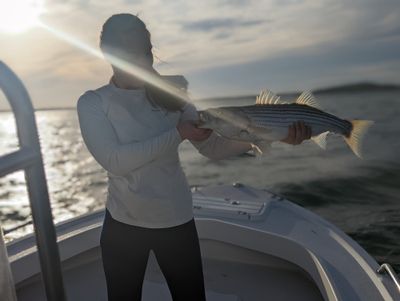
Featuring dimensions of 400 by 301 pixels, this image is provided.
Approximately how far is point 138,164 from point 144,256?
0.57 metres

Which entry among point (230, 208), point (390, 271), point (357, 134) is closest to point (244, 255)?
point (230, 208)

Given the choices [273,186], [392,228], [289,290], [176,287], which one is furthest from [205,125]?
[273,186]

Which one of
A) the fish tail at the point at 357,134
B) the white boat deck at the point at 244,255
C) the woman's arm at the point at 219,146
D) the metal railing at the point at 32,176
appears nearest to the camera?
the metal railing at the point at 32,176

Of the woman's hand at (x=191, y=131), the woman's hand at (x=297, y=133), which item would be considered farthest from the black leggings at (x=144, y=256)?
the woman's hand at (x=297, y=133)

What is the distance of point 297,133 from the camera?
2.76 metres

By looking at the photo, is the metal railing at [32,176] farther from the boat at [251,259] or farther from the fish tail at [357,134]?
the fish tail at [357,134]

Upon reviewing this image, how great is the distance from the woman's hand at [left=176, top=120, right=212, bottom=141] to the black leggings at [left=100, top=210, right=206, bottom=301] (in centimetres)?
48

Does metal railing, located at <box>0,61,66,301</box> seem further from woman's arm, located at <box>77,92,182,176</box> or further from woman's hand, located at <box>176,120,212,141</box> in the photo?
woman's hand, located at <box>176,120,212,141</box>

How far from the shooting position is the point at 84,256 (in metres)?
4.57

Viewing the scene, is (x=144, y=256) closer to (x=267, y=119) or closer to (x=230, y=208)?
(x=267, y=119)

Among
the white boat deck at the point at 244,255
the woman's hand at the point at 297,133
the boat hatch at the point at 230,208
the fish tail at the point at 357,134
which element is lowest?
the white boat deck at the point at 244,255

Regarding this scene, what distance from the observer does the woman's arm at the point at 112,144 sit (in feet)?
6.90

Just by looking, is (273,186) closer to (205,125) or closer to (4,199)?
(4,199)

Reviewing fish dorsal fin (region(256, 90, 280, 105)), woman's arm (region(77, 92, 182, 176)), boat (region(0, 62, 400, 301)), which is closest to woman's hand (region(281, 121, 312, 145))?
fish dorsal fin (region(256, 90, 280, 105))
